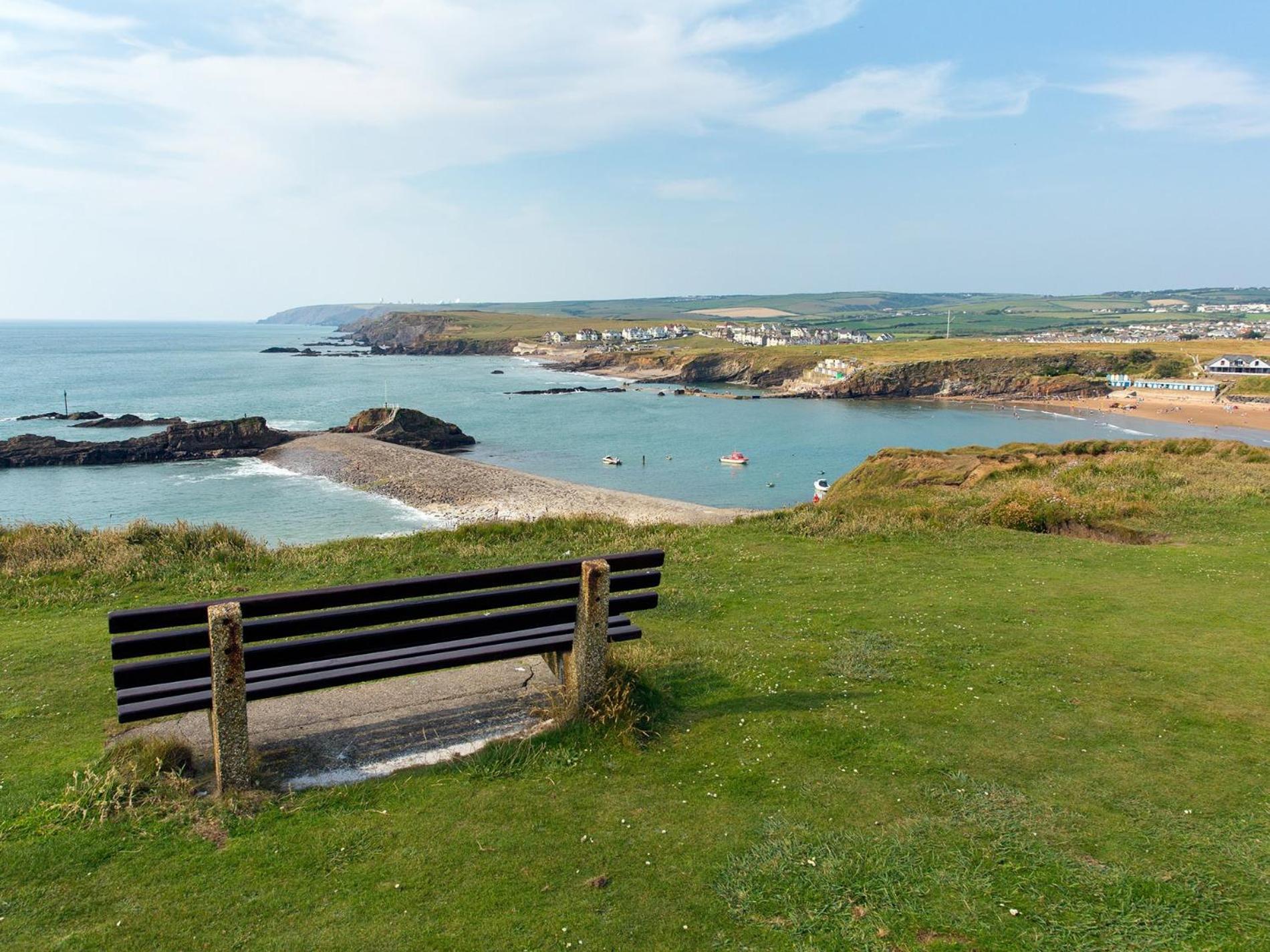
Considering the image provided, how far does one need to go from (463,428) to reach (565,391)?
36065 millimetres

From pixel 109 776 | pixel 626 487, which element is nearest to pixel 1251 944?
pixel 109 776

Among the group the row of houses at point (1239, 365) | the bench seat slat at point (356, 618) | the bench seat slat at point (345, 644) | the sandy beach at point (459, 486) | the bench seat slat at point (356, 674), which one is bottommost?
the sandy beach at point (459, 486)

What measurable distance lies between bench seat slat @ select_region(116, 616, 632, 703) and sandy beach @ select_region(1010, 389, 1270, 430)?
93701mm

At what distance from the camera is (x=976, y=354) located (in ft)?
405

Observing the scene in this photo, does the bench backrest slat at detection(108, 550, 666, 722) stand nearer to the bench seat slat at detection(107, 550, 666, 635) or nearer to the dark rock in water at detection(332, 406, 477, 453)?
the bench seat slat at detection(107, 550, 666, 635)

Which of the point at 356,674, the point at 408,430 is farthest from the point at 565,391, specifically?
the point at 356,674

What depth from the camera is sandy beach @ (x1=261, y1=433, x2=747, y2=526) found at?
1539 inches

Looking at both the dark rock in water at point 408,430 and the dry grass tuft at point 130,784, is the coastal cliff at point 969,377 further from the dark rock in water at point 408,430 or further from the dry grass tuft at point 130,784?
the dry grass tuft at point 130,784

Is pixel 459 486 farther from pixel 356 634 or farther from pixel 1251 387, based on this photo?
pixel 1251 387

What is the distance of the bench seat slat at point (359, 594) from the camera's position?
5.27m

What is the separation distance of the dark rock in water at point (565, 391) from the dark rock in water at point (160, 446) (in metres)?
47.1

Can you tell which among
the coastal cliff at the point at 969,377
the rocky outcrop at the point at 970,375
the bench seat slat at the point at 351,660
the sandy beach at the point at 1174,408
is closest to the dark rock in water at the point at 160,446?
the bench seat slat at the point at 351,660

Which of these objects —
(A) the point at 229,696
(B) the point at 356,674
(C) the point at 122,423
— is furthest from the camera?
(C) the point at 122,423

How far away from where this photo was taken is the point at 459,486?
4681 cm
